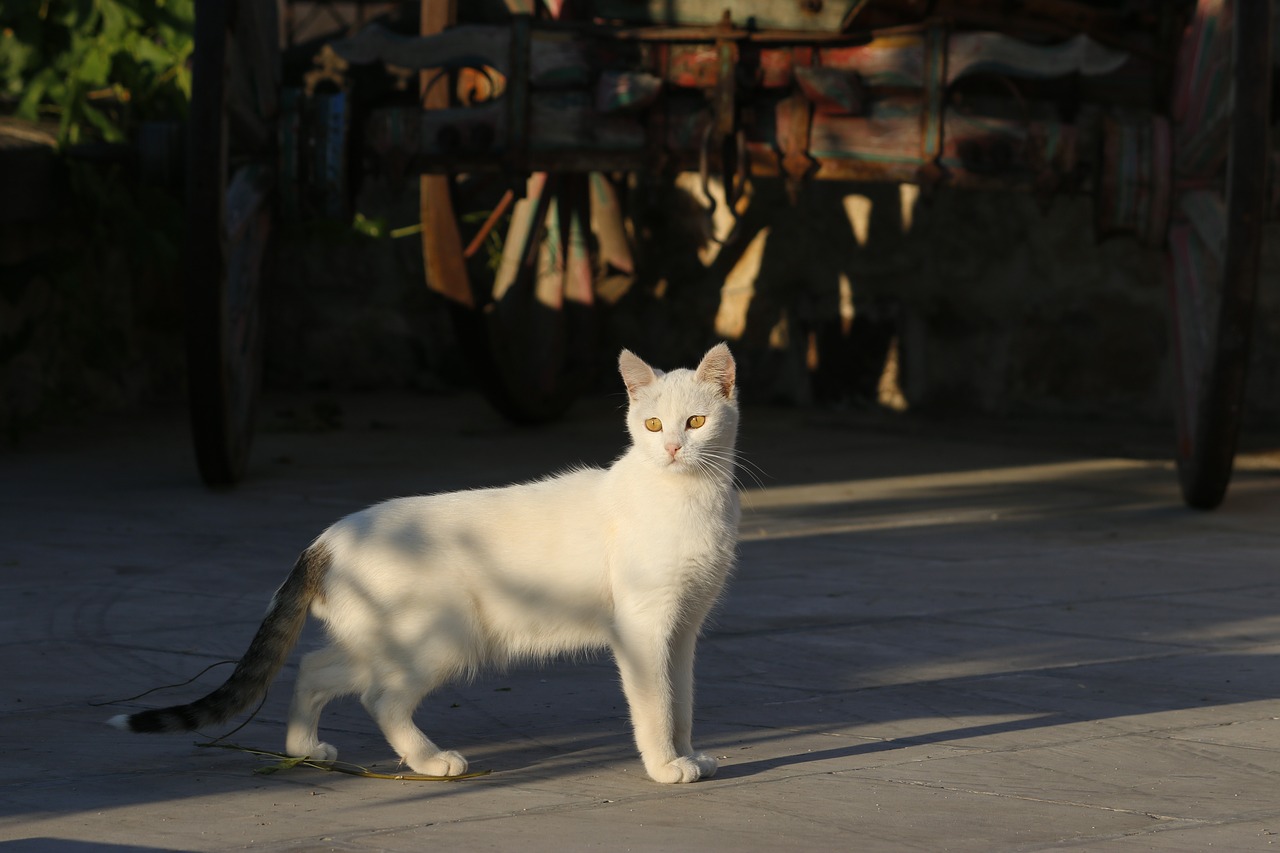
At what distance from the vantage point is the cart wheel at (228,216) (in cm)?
517

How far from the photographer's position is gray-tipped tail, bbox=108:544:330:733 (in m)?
2.86

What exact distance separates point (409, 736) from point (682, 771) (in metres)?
0.47

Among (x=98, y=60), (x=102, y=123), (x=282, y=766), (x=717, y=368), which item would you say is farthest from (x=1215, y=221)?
(x=98, y=60)

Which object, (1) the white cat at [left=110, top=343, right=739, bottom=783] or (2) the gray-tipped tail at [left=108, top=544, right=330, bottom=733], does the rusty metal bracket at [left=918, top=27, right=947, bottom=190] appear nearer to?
(1) the white cat at [left=110, top=343, right=739, bottom=783]

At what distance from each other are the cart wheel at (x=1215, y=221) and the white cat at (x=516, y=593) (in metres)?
2.64

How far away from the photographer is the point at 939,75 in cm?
566

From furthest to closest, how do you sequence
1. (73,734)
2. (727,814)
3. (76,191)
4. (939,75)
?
(76,191), (939,75), (73,734), (727,814)

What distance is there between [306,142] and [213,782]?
3.44 metres

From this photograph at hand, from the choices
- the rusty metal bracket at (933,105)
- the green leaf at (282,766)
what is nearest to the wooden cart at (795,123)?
the rusty metal bracket at (933,105)

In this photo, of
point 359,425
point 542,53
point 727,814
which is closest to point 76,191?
point 359,425

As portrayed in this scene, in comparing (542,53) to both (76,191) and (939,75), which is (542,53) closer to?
(939,75)

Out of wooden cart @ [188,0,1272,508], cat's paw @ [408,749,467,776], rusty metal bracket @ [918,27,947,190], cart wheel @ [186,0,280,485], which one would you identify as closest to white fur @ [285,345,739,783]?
cat's paw @ [408,749,467,776]

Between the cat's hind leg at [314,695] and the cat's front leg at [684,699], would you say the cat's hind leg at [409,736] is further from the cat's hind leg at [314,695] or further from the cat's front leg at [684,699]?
the cat's front leg at [684,699]

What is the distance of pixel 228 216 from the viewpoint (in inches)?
219
